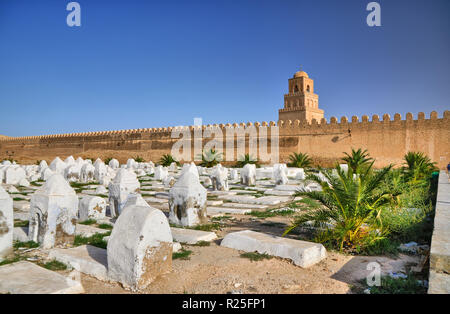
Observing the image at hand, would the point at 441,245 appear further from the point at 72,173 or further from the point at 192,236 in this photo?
the point at 72,173

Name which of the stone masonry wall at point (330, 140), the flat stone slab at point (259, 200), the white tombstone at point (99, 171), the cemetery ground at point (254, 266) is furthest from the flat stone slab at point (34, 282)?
the stone masonry wall at point (330, 140)

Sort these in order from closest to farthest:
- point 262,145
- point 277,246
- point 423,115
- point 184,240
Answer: point 277,246 → point 184,240 → point 423,115 → point 262,145

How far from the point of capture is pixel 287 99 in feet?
119

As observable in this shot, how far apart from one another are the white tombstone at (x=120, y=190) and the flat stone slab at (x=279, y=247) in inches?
97.6

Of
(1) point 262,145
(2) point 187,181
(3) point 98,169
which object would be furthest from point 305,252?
(1) point 262,145

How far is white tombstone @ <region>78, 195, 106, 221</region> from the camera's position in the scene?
5320 millimetres

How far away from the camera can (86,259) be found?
299 cm

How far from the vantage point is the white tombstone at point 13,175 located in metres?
11.5

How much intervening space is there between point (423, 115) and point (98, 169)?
1779 cm

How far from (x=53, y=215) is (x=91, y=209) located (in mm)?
1610

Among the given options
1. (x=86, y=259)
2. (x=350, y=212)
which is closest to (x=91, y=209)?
(x=86, y=259)

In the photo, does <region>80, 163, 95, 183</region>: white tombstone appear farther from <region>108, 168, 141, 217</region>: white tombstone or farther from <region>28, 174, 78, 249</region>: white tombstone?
<region>28, 174, 78, 249</region>: white tombstone

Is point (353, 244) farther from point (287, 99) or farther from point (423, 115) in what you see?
point (287, 99)

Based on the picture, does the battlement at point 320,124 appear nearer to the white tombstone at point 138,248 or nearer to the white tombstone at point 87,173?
the white tombstone at point 87,173
